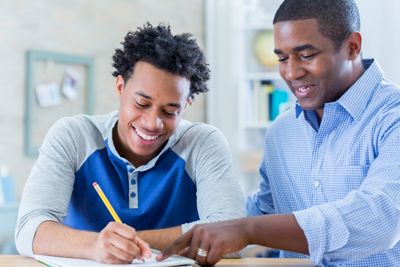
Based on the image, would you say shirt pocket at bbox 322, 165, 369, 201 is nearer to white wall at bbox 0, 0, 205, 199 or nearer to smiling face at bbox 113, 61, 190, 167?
smiling face at bbox 113, 61, 190, 167

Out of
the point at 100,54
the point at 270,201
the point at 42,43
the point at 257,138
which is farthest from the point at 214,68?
the point at 270,201

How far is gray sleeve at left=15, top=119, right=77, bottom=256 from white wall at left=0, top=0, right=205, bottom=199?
2.05 meters

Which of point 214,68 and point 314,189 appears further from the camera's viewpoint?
point 214,68

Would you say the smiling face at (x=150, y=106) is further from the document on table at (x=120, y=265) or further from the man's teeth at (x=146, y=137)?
the document on table at (x=120, y=265)

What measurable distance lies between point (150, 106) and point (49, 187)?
319 millimetres

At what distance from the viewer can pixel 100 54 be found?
430 centimetres

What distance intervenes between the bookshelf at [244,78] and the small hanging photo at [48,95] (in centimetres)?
127

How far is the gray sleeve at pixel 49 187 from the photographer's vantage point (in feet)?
5.23

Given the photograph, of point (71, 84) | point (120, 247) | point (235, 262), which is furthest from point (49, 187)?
point (71, 84)

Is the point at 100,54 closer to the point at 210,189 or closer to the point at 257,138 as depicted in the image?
the point at 257,138

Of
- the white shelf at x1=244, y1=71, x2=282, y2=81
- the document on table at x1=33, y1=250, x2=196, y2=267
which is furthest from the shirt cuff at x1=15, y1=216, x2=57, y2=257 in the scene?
the white shelf at x1=244, y1=71, x2=282, y2=81

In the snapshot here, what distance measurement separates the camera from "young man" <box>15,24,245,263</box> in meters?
1.69

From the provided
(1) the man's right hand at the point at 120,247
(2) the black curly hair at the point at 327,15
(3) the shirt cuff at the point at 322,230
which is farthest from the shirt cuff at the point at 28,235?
(2) the black curly hair at the point at 327,15

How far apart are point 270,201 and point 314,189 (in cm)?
27
